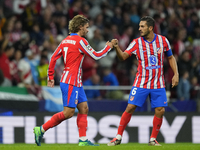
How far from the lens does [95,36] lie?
1288cm

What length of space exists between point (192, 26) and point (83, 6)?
4.61 meters

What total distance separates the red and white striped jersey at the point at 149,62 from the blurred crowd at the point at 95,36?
14.6 feet

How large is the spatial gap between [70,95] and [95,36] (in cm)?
655

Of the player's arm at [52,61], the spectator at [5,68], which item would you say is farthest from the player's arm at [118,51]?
the spectator at [5,68]

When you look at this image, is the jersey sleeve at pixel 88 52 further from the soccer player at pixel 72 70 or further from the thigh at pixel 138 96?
the thigh at pixel 138 96

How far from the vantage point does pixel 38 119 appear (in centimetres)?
945

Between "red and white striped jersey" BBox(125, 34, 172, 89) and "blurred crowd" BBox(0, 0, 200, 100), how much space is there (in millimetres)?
4461

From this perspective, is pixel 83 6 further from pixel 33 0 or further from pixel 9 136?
pixel 9 136

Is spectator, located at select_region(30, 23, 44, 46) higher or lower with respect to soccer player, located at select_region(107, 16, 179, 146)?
higher

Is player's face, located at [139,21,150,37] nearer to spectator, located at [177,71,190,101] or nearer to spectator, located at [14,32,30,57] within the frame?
spectator, located at [14,32,30,57]

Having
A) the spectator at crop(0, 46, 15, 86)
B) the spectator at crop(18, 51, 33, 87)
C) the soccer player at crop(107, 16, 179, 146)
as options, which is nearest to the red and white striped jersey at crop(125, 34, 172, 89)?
the soccer player at crop(107, 16, 179, 146)

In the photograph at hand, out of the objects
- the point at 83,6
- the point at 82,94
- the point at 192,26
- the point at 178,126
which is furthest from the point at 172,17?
the point at 82,94

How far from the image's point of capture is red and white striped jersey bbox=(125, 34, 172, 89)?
6.95 m

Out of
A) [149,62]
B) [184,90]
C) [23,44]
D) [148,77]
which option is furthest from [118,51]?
[184,90]
